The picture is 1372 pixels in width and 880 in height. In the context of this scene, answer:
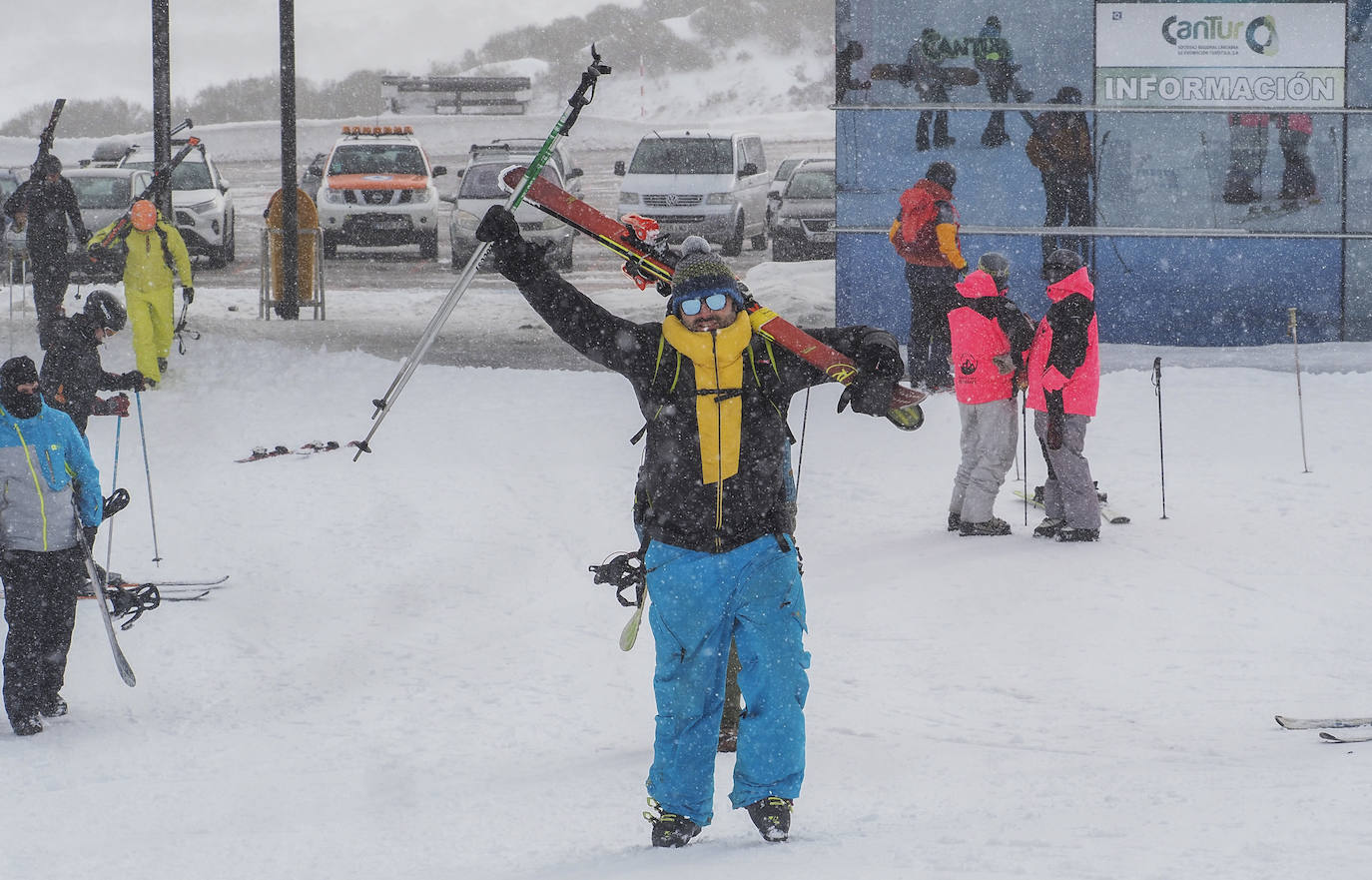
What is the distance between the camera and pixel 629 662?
311 inches

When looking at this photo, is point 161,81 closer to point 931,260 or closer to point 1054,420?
point 931,260

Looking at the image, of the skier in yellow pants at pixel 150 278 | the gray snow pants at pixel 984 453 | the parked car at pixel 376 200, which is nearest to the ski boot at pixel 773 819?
the gray snow pants at pixel 984 453

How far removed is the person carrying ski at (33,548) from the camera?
7.00 meters

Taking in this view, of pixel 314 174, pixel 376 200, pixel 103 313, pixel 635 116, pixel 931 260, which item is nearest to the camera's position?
pixel 103 313

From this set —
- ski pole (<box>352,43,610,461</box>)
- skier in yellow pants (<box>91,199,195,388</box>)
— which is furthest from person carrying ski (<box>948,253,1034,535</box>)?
skier in yellow pants (<box>91,199,195,388</box>)

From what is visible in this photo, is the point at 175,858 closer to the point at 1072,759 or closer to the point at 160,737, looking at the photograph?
the point at 160,737

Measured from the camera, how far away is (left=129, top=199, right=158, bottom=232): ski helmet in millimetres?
14359

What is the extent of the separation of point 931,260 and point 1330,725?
812cm

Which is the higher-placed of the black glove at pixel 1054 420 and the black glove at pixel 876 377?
the black glove at pixel 876 377

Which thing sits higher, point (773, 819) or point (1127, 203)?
point (1127, 203)

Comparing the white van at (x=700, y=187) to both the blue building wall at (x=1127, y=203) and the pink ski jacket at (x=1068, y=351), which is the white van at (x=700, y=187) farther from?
the pink ski jacket at (x=1068, y=351)

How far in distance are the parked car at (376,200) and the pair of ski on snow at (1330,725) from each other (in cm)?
1988

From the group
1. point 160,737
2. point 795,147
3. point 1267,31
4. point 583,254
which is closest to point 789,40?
point 795,147

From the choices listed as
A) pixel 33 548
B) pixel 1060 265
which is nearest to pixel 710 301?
pixel 33 548
